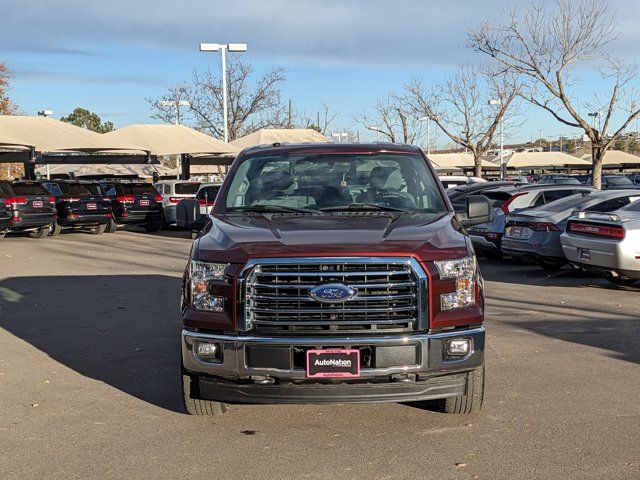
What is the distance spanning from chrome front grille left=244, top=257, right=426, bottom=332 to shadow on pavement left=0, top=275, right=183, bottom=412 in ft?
4.80

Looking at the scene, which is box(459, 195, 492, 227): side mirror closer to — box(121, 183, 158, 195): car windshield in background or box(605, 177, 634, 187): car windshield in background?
box(121, 183, 158, 195): car windshield in background

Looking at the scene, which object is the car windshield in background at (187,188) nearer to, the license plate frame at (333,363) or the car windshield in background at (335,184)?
the car windshield in background at (335,184)

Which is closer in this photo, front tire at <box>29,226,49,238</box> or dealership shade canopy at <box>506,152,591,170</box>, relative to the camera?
front tire at <box>29,226,49,238</box>

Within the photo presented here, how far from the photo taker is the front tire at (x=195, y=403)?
5.31 meters

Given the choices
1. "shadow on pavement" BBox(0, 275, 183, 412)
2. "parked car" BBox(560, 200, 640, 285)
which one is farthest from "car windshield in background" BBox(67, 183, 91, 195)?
"parked car" BBox(560, 200, 640, 285)

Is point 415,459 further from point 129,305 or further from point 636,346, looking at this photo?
point 129,305

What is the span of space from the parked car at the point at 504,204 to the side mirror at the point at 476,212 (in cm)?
836

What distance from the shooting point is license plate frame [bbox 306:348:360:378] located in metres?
4.71

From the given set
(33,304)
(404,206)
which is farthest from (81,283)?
(404,206)

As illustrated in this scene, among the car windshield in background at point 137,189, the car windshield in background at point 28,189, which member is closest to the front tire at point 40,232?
the car windshield in background at point 28,189

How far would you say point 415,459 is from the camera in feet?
15.4

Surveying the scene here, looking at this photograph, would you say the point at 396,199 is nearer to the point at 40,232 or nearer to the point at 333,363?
the point at 333,363

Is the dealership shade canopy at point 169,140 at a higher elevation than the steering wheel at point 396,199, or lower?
higher

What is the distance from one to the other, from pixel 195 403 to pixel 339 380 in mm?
→ 1231
